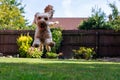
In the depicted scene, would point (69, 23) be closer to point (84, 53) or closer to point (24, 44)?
point (24, 44)

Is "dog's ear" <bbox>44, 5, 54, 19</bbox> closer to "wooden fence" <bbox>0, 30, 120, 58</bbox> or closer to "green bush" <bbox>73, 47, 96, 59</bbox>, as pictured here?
"green bush" <bbox>73, 47, 96, 59</bbox>

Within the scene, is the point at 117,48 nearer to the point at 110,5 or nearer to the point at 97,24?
the point at 110,5

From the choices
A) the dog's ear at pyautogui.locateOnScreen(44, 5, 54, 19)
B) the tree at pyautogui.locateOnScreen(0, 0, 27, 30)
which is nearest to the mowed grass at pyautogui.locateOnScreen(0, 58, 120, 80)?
the dog's ear at pyautogui.locateOnScreen(44, 5, 54, 19)

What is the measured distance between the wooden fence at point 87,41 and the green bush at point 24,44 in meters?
1.08

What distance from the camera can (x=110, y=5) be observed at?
30375mm

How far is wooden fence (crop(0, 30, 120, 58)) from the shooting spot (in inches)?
1101

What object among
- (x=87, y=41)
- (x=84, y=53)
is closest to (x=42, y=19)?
(x=84, y=53)

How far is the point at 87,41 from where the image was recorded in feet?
92.3

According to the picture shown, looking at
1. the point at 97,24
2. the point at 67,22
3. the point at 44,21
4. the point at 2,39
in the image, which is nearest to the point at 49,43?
the point at 44,21

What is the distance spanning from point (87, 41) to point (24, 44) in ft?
15.0

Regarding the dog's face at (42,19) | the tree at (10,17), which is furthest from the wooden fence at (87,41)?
the dog's face at (42,19)

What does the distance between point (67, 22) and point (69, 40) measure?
3004 centimetres

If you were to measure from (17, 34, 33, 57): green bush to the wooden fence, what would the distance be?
1078mm

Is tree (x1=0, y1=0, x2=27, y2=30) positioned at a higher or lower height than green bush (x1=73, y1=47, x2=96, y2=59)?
higher
